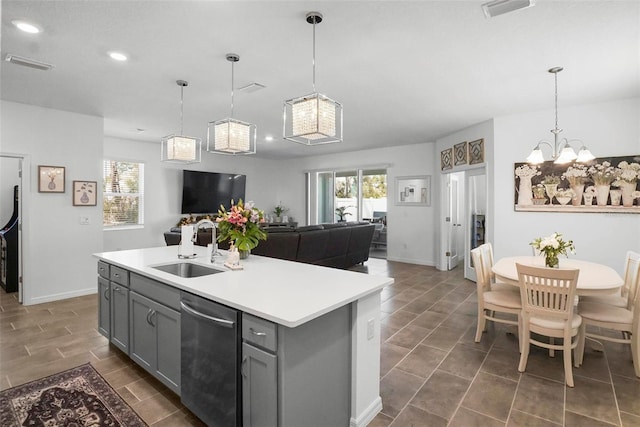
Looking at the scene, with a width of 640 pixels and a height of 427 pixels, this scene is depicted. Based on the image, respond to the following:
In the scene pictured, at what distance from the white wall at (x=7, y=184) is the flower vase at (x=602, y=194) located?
9246 millimetres

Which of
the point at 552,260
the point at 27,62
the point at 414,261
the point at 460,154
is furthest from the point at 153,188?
the point at 552,260

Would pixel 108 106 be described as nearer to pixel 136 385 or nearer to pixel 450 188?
pixel 136 385

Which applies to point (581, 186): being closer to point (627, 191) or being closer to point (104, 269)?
point (627, 191)

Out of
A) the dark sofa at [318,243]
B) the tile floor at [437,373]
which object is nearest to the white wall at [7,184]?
the tile floor at [437,373]

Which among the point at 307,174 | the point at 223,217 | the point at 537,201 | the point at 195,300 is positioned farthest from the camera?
the point at 307,174

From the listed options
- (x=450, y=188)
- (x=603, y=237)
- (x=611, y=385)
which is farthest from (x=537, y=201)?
(x=611, y=385)

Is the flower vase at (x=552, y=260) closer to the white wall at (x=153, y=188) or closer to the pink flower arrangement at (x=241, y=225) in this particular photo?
the pink flower arrangement at (x=241, y=225)

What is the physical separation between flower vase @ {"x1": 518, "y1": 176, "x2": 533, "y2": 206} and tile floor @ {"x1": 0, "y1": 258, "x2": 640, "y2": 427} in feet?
6.04

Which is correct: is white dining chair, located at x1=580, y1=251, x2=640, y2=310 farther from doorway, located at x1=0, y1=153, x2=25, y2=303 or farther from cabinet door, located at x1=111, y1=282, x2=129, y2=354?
doorway, located at x1=0, y1=153, x2=25, y2=303

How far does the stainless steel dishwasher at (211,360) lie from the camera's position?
1.69 metres

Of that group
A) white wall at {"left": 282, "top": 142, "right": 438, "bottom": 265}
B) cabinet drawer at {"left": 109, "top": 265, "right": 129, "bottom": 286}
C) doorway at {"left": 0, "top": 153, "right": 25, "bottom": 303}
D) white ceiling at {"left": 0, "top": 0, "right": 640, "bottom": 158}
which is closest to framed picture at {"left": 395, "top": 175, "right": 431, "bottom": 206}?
white wall at {"left": 282, "top": 142, "right": 438, "bottom": 265}

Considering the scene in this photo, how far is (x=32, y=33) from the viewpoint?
2467mm

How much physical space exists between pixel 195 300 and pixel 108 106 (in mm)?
3784

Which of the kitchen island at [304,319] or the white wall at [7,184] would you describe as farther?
the white wall at [7,184]
